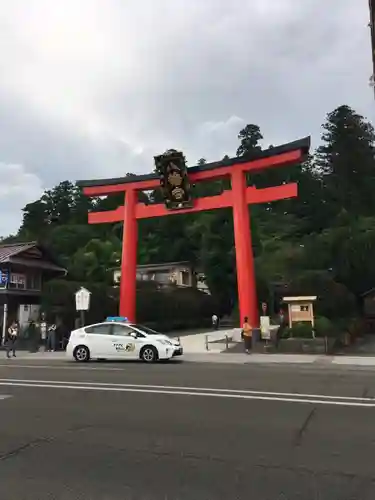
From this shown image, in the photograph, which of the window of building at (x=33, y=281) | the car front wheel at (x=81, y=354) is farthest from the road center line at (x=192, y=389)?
the window of building at (x=33, y=281)

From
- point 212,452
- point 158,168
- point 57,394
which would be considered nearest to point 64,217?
point 158,168

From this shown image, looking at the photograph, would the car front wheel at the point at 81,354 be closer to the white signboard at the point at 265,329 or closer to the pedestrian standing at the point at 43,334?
the pedestrian standing at the point at 43,334

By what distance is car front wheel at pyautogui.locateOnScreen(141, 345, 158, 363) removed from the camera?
64.3 ft

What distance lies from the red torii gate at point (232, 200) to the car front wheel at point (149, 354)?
329 inches

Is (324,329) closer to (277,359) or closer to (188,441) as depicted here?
(277,359)

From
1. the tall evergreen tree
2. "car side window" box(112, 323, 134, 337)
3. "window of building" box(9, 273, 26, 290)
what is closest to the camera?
"car side window" box(112, 323, 134, 337)

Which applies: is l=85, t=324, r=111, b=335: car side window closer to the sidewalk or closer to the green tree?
the sidewalk

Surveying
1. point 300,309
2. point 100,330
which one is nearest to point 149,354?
point 100,330

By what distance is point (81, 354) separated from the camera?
67.6 feet

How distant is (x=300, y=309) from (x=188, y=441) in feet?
64.8

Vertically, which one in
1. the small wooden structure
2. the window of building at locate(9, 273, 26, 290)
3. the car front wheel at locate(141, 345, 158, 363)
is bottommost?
the car front wheel at locate(141, 345, 158, 363)

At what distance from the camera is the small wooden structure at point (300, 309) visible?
25.5m

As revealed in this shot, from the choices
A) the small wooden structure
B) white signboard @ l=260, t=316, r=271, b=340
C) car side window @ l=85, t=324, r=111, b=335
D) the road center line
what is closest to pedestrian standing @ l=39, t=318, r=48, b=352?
car side window @ l=85, t=324, r=111, b=335

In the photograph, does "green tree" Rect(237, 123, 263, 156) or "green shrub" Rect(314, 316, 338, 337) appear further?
"green tree" Rect(237, 123, 263, 156)
